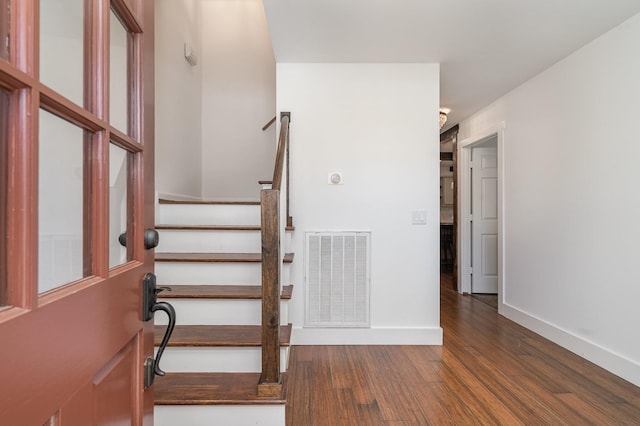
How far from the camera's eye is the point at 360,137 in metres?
2.79

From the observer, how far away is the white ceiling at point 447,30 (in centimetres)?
202

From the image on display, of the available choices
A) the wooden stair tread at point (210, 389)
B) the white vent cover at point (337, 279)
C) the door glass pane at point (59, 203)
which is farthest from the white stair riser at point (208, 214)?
the door glass pane at point (59, 203)

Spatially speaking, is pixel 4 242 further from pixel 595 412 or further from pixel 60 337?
pixel 595 412

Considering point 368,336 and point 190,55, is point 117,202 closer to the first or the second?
point 368,336

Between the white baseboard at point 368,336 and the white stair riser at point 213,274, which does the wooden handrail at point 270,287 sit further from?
the white baseboard at point 368,336

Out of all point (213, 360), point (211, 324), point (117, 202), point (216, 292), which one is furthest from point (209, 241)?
point (117, 202)

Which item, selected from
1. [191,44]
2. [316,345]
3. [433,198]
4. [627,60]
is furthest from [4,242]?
[191,44]

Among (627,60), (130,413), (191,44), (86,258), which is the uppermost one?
(191,44)

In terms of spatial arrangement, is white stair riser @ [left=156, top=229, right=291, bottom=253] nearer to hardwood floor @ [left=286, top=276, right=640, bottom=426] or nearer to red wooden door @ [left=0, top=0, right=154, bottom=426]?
hardwood floor @ [left=286, top=276, right=640, bottom=426]

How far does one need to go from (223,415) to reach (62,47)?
155cm

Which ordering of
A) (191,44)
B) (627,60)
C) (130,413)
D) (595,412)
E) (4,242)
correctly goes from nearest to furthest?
(4,242), (130,413), (595,412), (627,60), (191,44)

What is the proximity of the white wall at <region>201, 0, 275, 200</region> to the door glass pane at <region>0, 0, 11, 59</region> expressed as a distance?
3725 millimetres

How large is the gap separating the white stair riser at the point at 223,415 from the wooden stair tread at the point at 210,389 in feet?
0.08

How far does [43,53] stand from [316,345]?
8.63ft
